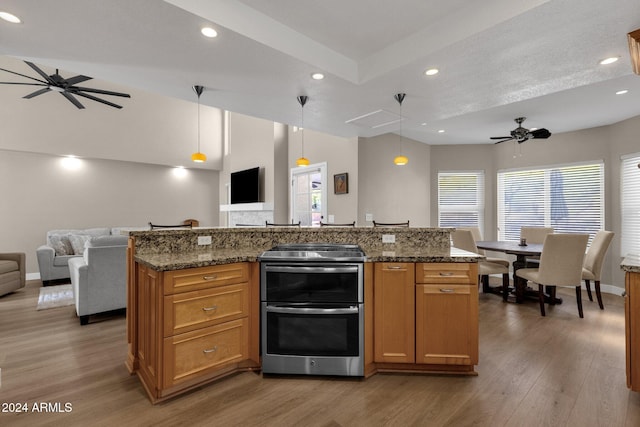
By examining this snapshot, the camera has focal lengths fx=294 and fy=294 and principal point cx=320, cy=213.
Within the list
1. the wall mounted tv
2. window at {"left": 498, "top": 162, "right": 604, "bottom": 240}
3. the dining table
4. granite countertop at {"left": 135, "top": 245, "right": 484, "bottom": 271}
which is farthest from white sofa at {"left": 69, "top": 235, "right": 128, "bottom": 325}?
window at {"left": 498, "top": 162, "right": 604, "bottom": 240}

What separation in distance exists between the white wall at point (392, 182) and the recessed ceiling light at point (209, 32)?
129 inches

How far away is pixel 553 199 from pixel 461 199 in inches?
61.1

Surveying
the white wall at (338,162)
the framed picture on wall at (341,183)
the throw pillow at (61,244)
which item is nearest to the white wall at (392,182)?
the white wall at (338,162)

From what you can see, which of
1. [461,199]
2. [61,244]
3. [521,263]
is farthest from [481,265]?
[61,244]

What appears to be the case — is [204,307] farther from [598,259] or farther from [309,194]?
[598,259]

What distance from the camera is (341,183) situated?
5.36 metres

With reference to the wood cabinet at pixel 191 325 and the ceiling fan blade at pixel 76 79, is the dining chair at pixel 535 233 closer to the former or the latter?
the wood cabinet at pixel 191 325

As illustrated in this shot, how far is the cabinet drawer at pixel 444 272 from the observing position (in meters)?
2.24

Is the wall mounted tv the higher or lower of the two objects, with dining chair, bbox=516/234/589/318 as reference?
higher

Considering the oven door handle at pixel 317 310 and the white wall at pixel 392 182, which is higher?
the white wall at pixel 392 182

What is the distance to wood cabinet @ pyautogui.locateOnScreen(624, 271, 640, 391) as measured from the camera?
6.12 feet

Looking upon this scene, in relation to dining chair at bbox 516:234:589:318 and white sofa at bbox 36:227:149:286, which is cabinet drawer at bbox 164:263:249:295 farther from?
dining chair at bbox 516:234:589:318

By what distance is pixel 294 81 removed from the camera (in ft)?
10.1

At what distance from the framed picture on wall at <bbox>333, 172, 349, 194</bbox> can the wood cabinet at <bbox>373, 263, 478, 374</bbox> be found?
314cm
